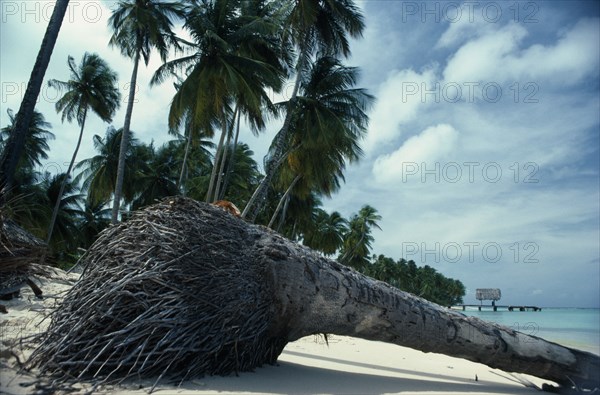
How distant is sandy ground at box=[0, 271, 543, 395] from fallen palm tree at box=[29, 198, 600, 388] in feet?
0.68

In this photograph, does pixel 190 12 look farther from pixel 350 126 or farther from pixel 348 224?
pixel 348 224

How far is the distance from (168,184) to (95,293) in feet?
78.1

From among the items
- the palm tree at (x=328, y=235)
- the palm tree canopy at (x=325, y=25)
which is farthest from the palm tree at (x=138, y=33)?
the palm tree at (x=328, y=235)

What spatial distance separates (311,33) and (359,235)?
32228 millimetres

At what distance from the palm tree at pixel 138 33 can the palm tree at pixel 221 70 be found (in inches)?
36.4

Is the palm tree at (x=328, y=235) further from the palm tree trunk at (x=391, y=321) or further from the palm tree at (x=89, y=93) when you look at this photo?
the palm tree trunk at (x=391, y=321)

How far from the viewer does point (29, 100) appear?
31.6ft

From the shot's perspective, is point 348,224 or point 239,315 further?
point 348,224

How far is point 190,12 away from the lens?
18.0 meters

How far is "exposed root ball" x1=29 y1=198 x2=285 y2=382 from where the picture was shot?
3.74 m

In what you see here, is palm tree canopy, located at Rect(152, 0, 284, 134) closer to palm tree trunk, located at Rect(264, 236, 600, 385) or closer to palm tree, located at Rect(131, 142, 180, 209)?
palm tree, located at Rect(131, 142, 180, 209)

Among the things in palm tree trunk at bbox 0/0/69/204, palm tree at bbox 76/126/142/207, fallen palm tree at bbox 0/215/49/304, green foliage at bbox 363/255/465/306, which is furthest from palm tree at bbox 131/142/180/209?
green foliage at bbox 363/255/465/306

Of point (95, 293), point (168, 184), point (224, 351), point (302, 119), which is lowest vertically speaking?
point (224, 351)

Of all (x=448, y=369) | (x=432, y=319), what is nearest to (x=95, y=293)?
(x=432, y=319)
